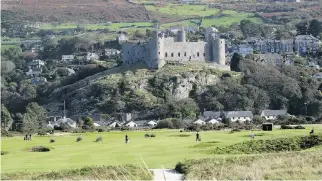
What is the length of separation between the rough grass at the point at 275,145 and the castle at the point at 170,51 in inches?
2719

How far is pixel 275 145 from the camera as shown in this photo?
122ft

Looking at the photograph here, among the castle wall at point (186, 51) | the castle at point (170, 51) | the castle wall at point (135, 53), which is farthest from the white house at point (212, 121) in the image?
the castle wall at point (135, 53)

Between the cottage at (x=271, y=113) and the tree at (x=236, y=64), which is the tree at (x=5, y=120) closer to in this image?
the cottage at (x=271, y=113)

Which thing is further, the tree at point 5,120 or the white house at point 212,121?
the tree at point 5,120

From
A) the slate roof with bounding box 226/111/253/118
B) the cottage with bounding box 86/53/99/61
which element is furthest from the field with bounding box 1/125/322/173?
the cottage with bounding box 86/53/99/61

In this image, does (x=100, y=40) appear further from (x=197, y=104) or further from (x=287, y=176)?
(x=287, y=176)

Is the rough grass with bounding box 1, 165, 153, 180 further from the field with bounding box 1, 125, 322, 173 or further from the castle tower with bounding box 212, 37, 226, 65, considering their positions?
the castle tower with bounding box 212, 37, 226, 65

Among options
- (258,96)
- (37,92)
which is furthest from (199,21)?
(258,96)

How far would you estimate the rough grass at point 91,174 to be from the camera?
28812 mm

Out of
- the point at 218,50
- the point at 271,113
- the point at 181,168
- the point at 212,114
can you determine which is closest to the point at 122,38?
the point at 218,50

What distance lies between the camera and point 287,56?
438 feet

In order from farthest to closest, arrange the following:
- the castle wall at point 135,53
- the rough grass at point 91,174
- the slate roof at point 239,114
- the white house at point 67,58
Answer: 1. the white house at point 67,58
2. the castle wall at point 135,53
3. the slate roof at point 239,114
4. the rough grass at point 91,174

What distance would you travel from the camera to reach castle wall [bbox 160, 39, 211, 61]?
109250 mm

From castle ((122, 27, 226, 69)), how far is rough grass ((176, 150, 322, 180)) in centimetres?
7541
